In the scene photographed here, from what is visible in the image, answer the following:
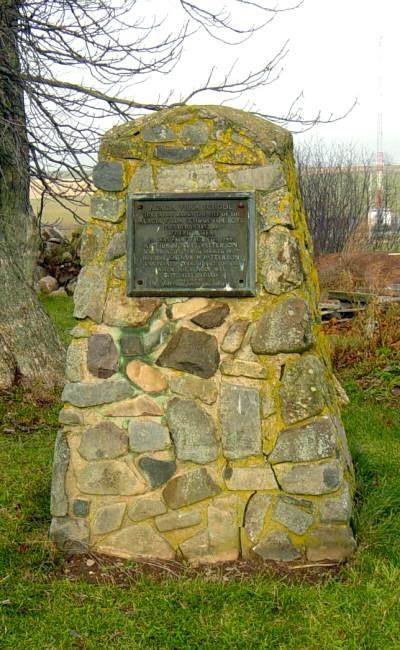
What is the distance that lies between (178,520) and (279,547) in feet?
1.81

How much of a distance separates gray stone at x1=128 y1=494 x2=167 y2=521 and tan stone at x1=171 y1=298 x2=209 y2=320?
982 mm

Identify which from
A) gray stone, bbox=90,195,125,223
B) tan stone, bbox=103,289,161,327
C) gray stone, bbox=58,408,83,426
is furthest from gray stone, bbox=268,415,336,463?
gray stone, bbox=90,195,125,223

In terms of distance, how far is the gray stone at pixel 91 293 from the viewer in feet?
14.1

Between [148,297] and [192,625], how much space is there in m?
1.67

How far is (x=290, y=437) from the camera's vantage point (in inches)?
163

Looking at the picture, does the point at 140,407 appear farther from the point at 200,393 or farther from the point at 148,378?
the point at 200,393

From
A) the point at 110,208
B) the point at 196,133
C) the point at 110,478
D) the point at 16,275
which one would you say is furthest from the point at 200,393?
the point at 16,275

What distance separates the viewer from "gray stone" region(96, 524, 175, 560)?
4.27 meters

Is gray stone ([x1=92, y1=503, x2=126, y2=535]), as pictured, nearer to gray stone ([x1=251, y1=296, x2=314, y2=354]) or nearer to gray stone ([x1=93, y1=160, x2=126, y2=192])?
gray stone ([x1=251, y1=296, x2=314, y2=354])

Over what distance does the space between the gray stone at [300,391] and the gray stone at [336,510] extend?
1.50 feet

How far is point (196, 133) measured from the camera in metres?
4.23

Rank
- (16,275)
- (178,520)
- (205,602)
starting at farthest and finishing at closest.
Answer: (16,275)
(178,520)
(205,602)

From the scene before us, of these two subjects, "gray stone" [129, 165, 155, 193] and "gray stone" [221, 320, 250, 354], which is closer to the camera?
"gray stone" [221, 320, 250, 354]

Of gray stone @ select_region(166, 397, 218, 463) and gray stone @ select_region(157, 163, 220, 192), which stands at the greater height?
gray stone @ select_region(157, 163, 220, 192)
